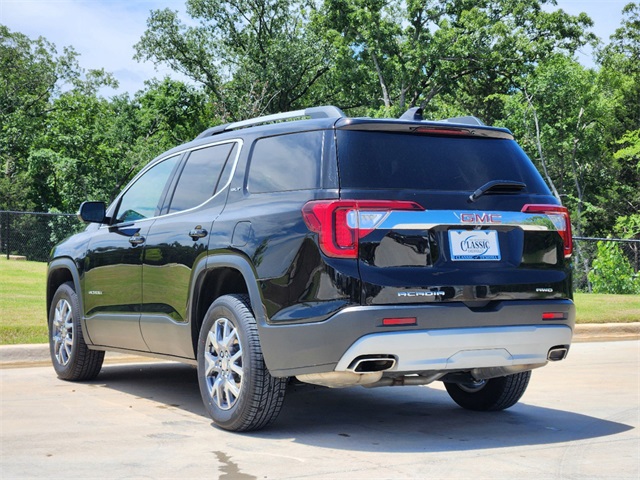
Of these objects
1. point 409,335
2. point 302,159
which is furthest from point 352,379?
point 302,159

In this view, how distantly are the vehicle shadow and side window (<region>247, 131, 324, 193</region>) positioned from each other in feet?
5.30

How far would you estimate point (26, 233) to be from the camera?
2934cm

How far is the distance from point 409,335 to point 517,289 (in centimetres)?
88

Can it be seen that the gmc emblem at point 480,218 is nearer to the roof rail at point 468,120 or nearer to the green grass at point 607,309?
the roof rail at point 468,120

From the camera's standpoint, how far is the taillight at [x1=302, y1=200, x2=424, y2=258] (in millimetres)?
5469

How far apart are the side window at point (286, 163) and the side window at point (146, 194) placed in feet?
4.37

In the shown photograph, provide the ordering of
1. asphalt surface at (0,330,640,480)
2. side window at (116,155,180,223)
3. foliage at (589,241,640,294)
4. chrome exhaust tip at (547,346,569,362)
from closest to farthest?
1. asphalt surface at (0,330,640,480)
2. chrome exhaust tip at (547,346,569,362)
3. side window at (116,155,180,223)
4. foliage at (589,241,640,294)

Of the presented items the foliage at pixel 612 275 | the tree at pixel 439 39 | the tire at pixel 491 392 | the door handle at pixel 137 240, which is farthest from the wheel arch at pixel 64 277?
the tree at pixel 439 39

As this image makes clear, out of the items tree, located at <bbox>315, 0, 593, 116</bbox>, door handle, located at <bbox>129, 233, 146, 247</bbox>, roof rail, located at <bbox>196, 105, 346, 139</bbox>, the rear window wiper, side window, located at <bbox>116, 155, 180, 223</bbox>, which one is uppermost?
tree, located at <bbox>315, 0, 593, 116</bbox>

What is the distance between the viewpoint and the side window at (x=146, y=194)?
24.9 feet

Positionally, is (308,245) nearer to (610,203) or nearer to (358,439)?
(358,439)

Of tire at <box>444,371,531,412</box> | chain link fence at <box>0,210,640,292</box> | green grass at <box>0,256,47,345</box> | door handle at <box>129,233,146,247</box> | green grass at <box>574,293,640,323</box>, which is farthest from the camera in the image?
chain link fence at <box>0,210,640,292</box>

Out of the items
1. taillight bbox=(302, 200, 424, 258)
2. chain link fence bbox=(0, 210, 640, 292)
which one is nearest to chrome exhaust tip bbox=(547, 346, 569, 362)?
taillight bbox=(302, 200, 424, 258)

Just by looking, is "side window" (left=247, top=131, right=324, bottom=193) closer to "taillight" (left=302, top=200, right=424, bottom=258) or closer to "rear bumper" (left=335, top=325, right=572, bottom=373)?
"taillight" (left=302, top=200, right=424, bottom=258)
